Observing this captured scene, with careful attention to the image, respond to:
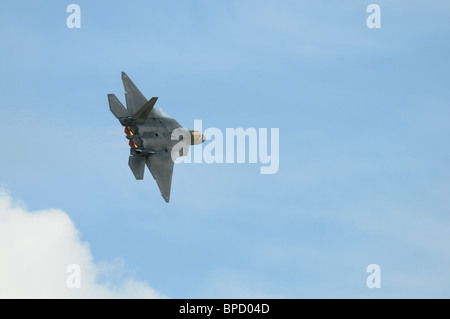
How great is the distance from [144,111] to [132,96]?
2.83 metres

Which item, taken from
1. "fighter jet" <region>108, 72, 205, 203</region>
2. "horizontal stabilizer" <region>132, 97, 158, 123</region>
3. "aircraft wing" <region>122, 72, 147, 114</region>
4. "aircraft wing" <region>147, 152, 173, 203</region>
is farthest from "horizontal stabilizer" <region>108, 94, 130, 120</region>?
"aircraft wing" <region>147, 152, 173, 203</region>

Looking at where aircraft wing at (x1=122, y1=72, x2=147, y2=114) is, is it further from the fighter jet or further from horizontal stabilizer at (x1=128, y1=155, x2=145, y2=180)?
horizontal stabilizer at (x1=128, y1=155, x2=145, y2=180)

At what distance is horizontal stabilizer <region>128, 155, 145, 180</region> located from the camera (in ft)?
192

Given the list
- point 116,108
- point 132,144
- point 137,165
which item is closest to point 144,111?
point 116,108

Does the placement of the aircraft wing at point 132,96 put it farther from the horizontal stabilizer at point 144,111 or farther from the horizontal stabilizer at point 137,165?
the horizontal stabilizer at point 137,165

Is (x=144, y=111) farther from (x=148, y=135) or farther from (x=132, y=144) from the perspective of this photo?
(x=132, y=144)

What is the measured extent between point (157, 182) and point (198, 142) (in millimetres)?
4785

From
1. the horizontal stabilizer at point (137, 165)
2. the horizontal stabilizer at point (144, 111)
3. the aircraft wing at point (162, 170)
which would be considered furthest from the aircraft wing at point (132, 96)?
the aircraft wing at point (162, 170)

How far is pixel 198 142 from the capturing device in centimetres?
6212

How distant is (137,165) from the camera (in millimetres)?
58688

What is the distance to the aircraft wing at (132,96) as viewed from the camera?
193 feet

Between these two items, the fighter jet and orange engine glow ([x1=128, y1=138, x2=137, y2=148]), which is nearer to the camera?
the fighter jet

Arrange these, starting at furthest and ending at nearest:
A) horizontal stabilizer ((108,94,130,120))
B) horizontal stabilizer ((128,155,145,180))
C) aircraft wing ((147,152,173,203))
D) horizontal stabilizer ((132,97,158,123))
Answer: aircraft wing ((147,152,173,203)) < horizontal stabilizer ((128,155,145,180)) < horizontal stabilizer ((108,94,130,120)) < horizontal stabilizer ((132,97,158,123))

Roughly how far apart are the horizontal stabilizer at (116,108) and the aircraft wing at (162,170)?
147 inches
